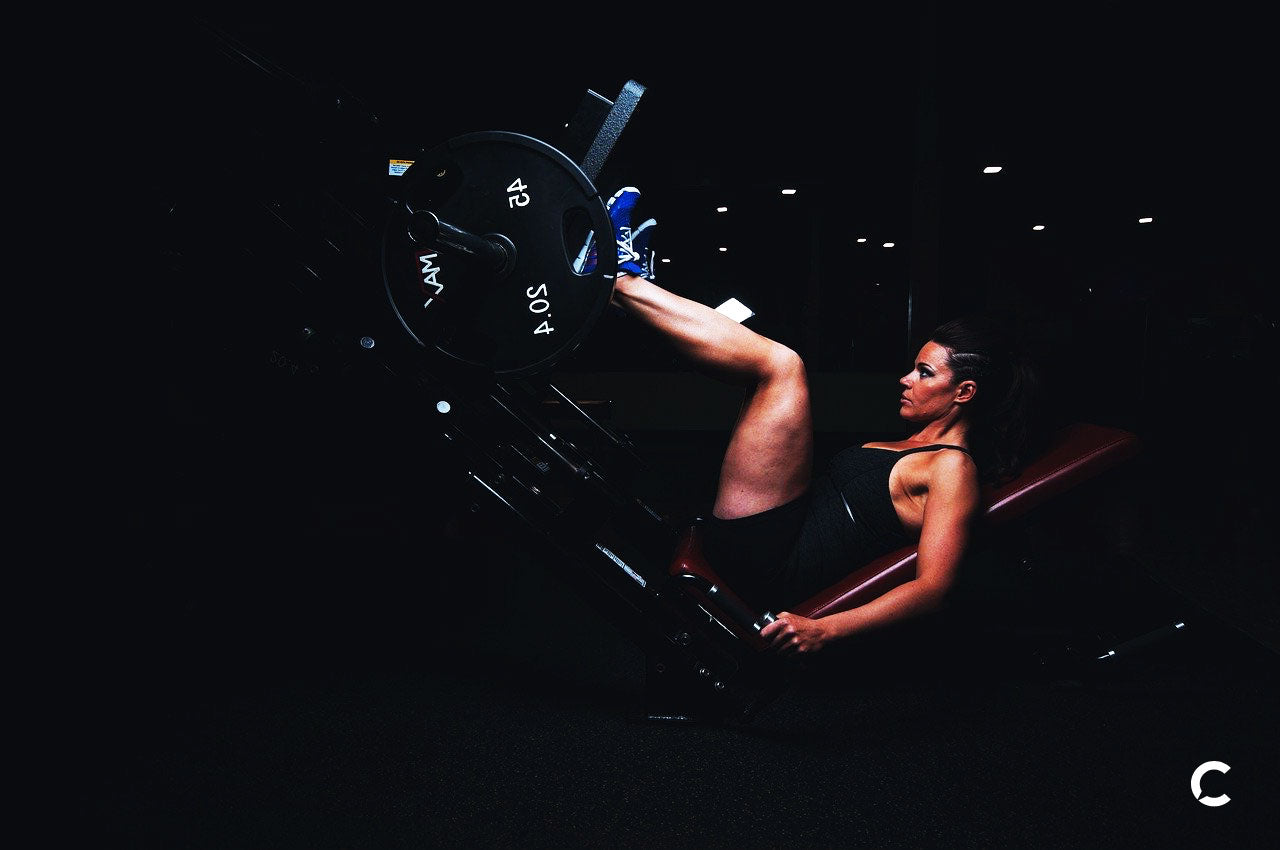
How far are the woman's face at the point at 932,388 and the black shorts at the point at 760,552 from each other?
1.20 feet

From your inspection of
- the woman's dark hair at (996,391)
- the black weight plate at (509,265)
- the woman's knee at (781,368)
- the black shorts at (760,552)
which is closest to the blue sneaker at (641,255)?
the black weight plate at (509,265)

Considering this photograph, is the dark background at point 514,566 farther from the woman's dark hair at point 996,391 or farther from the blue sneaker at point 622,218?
the woman's dark hair at point 996,391

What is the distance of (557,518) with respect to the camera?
1.82m

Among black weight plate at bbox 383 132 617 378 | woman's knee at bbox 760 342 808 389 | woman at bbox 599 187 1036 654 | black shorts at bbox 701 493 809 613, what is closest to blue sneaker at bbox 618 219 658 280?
woman at bbox 599 187 1036 654

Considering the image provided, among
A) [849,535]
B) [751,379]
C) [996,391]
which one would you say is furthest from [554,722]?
[996,391]

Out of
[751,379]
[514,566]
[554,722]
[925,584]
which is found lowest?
[514,566]

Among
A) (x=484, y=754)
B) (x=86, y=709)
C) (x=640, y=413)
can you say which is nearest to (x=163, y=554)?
(x=86, y=709)

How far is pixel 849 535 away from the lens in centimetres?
189

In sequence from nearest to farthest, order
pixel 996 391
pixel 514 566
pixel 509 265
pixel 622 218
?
1. pixel 509 265
2. pixel 622 218
3. pixel 996 391
4. pixel 514 566

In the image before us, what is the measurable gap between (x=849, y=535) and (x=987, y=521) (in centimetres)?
33

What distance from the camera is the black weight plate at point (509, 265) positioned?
5.19 ft

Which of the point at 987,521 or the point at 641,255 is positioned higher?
the point at 641,255

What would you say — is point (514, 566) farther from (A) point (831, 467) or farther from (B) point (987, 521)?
(B) point (987, 521)

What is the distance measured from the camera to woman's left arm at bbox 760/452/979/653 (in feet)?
5.46
